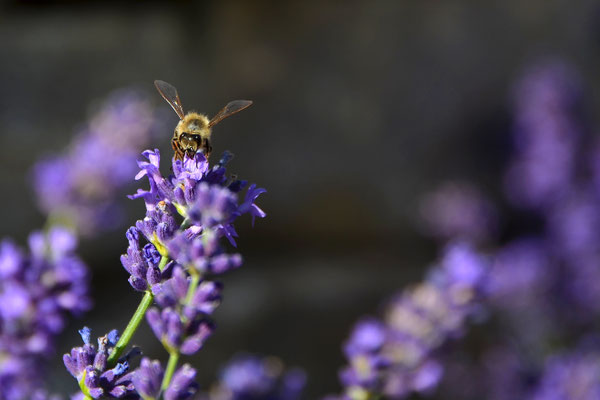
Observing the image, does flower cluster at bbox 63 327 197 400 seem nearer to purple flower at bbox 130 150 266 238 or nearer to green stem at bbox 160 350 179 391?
green stem at bbox 160 350 179 391

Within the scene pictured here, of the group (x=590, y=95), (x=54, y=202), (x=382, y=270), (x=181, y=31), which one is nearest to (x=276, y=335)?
(x=382, y=270)

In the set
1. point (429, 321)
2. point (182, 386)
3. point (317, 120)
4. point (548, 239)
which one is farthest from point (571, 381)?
point (317, 120)

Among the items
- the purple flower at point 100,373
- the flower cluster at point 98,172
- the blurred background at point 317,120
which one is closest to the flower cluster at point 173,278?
the purple flower at point 100,373

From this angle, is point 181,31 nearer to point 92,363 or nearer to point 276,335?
point 276,335

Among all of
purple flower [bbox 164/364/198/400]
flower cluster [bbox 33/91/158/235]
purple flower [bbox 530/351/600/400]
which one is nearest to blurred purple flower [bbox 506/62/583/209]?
purple flower [bbox 530/351/600/400]

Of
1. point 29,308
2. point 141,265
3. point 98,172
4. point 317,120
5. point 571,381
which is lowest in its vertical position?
point 141,265

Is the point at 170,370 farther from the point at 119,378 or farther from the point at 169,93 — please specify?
the point at 169,93
